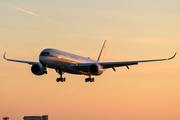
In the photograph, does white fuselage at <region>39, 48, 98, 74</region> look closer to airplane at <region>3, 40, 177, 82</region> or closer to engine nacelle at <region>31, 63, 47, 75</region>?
airplane at <region>3, 40, 177, 82</region>

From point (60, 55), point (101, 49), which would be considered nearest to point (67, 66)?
point (60, 55)

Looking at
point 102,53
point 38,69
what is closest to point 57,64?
point 38,69

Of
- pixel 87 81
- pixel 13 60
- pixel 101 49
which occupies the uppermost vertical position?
pixel 101 49

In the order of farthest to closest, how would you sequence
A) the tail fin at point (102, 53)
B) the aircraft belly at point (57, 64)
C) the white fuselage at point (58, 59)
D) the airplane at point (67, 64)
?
the tail fin at point (102, 53) → the airplane at point (67, 64) → the white fuselage at point (58, 59) → the aircraft belly at point (57, 64)

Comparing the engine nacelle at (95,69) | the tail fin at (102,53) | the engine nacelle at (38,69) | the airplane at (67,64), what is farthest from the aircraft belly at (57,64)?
the tail fin at (102,53)

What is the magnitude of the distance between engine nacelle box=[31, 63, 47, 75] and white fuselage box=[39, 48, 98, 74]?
563 cm

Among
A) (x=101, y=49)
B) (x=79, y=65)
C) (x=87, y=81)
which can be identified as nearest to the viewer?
(x=79, y=65)

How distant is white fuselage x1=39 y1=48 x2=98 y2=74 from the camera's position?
68.5 metres

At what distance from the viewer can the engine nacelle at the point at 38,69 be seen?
7688 cm

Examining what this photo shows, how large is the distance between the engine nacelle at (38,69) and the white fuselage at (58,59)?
5.63m

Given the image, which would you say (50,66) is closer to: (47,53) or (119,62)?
(47,53)

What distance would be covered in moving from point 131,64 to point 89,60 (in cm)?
1192

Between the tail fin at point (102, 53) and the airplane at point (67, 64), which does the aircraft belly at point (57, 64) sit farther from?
the tail fin at point (102, 53)

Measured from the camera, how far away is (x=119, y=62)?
249 ft
